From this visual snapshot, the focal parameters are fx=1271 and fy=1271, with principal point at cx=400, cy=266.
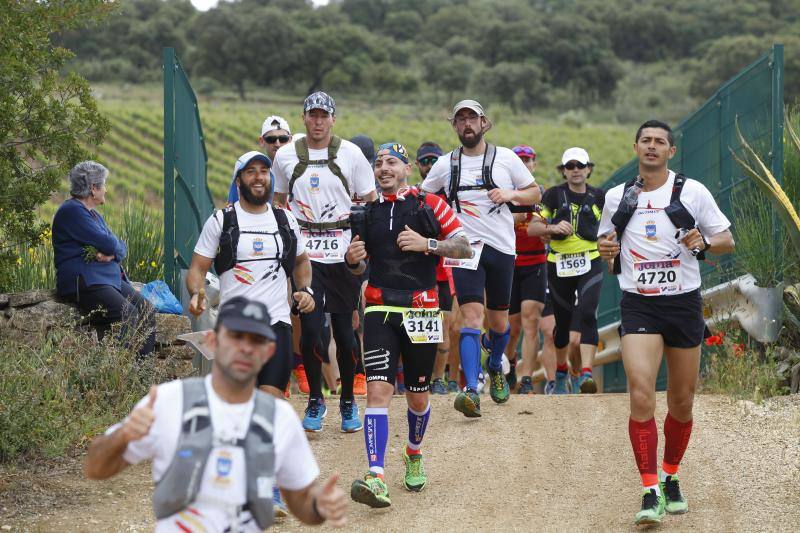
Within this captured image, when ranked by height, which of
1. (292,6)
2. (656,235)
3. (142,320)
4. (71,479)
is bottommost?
(71,479)

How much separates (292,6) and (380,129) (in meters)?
76.5

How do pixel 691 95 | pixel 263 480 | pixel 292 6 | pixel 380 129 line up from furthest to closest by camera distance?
pixel 292 6, pixel 691 95, pixel 380 129, pixel 263 480

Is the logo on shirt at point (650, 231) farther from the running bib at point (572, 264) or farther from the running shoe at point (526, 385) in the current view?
the running shoe at point (526, 385)

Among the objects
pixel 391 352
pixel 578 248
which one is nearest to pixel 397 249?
pixel 391 352

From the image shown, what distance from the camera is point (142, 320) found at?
932 centimetres

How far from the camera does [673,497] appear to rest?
7.79 meters

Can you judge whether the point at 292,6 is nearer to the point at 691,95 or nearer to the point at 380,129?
the point at 691,95

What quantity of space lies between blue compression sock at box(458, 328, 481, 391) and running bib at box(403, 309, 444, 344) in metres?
1.78

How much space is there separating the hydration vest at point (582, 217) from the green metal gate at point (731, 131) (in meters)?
1.44

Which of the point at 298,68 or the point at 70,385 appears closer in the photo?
the point at 70,385

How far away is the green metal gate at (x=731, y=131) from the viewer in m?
11.9

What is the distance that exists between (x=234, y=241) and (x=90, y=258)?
2413 millimetres

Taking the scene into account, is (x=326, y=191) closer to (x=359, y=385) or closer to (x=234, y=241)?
(x=234, y=241)

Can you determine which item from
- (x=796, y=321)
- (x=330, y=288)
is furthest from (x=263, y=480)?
(x=796, y=321)
